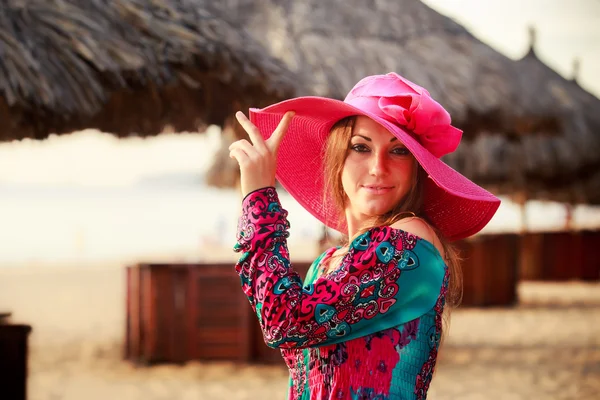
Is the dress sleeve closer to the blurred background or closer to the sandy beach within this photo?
the blurred background

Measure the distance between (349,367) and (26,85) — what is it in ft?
10.7

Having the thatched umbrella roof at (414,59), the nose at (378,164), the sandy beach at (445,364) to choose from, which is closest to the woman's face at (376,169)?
the nose at (378,164)

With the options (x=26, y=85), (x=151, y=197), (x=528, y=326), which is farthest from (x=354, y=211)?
(x=151, y=197)

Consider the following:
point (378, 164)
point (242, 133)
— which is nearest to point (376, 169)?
point (378, 164)

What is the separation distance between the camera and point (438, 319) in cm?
141

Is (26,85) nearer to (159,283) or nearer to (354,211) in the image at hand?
(159,283)

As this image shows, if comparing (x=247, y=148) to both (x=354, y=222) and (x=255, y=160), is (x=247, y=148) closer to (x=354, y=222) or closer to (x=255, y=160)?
(x=255, y=160)

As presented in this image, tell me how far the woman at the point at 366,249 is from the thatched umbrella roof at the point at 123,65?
3.02 meters

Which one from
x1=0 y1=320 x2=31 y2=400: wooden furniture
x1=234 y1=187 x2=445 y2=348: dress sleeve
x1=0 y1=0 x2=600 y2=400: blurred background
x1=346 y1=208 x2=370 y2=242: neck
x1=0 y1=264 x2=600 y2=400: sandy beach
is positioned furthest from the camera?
x1=0 y1=264 x2=600 y2=400: sandy beach

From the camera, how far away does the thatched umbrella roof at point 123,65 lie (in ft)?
14.0

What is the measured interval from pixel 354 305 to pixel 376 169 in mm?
247

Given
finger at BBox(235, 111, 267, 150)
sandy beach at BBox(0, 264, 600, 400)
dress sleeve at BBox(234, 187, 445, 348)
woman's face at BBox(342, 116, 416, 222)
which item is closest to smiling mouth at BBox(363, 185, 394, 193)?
woman's face at BBox(342, 116, 416, 222)

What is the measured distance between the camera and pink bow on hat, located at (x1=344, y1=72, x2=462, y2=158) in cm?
144

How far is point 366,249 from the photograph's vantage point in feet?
4.37
